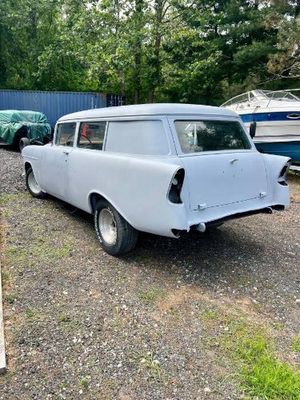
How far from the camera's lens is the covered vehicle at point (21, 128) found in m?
12.0

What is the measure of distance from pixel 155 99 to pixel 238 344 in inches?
800

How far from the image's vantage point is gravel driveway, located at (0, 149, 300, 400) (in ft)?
7.83

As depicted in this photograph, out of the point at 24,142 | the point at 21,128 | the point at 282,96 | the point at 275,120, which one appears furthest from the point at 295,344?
the point at 21,128

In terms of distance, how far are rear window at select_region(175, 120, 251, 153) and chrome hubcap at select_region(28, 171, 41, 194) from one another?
3682 millimetres

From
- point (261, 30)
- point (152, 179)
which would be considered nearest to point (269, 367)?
point (152, 179)

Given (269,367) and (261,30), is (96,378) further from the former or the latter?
(261,30)

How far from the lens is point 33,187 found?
21.7ft

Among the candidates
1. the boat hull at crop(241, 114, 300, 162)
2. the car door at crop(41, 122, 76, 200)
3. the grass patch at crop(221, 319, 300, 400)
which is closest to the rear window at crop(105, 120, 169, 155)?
the car door at crop(41, 122, 76, 200)

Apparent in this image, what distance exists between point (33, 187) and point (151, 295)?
13.5 feet

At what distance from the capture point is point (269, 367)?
2.49m

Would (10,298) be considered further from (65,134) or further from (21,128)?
(21,128)

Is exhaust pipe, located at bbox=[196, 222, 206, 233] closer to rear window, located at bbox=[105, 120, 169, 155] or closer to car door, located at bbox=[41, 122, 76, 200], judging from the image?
rear window, located at bbox=[105, 120, 169, 155]

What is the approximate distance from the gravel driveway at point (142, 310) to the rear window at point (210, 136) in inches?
54.4

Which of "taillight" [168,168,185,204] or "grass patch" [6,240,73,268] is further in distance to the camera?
"grass patch" [6,240,73,268]
